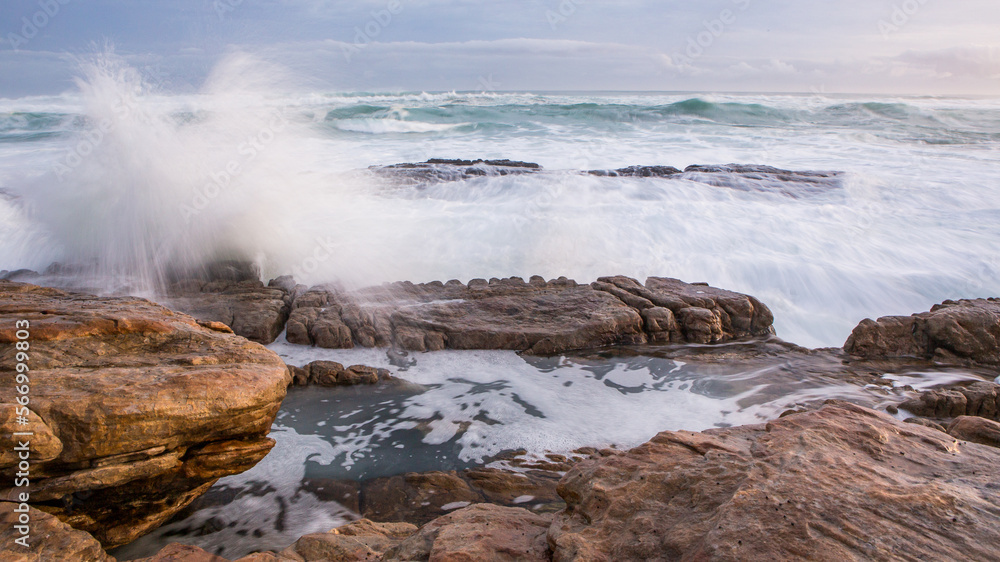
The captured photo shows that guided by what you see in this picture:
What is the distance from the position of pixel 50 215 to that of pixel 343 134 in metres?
18.9

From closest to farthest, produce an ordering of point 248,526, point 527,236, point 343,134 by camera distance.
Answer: point 248,526 < point 527,236 < point 343,134

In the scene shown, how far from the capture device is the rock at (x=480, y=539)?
2.07m

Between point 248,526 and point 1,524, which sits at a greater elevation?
point 1,524

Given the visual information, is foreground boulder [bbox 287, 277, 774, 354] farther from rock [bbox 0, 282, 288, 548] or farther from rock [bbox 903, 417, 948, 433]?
rock [bbox 0, 282, 288, 548]

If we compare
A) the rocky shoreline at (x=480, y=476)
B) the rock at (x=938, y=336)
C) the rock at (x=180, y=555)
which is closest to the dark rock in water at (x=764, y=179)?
the rock at (x=938, y=336)

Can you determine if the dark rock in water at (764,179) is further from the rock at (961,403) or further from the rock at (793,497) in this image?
the rock at (793,497)

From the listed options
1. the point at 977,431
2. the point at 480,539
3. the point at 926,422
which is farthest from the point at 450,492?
the point at 926,422

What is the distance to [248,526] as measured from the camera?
3.18 meters

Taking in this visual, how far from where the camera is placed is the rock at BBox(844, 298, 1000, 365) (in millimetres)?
4926

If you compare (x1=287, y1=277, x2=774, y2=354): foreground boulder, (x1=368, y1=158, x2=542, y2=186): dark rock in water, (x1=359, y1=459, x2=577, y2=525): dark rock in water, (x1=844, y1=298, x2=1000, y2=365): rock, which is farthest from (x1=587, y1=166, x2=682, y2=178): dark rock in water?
(x1=359, y1=459, x2=577, y2=525): dark rock in water

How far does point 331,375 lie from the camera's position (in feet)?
15.6

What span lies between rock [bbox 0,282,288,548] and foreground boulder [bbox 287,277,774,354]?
2.18 meters

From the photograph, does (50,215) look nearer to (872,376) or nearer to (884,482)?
(884,482)

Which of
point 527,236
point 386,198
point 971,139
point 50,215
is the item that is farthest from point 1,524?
point 971,139
